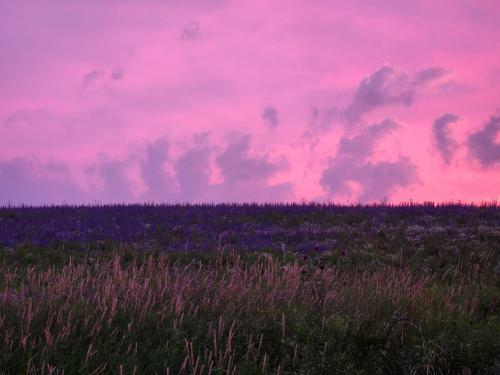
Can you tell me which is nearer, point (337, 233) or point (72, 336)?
point (72, 336)

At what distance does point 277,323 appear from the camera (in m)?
8.03

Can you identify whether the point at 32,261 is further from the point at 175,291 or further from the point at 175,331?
the point at 175,331

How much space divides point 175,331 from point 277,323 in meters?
1.40

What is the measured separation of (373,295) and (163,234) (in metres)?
12.9

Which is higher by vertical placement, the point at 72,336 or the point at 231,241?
the point at 231,241

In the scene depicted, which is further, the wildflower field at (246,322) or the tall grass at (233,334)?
the wildflower field at (246,322)

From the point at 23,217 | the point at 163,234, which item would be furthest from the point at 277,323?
the point at 23,217

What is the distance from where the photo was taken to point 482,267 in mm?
17500

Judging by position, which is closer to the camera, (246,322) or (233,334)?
(233,334)

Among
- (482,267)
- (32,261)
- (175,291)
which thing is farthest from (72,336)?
(482,267)

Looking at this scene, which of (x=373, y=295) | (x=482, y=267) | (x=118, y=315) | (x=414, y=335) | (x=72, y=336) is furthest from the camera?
(x=482, y=267)

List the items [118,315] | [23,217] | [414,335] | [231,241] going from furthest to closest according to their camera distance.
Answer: [23,217] → [231,241] → [414,335] → [118,315]

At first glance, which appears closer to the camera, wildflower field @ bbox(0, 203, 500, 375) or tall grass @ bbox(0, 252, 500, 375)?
tall grass @ bbox(0, 252, 500, 375)

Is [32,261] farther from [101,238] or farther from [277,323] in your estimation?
[277,323]
